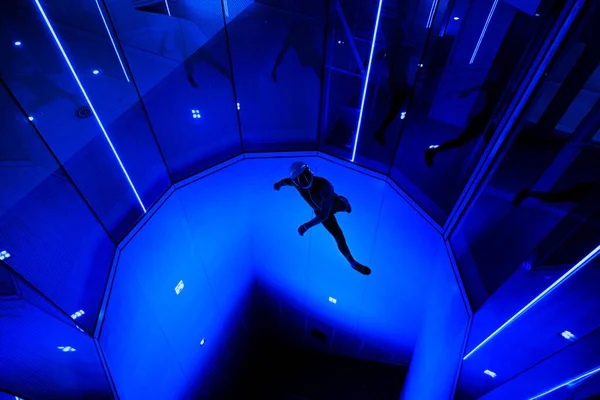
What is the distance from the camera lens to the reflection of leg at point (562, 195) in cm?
337

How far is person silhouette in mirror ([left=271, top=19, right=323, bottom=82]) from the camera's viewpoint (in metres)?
5.89

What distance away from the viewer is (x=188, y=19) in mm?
6141

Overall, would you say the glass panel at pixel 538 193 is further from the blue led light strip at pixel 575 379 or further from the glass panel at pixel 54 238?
the glass panel at pixel 54 238

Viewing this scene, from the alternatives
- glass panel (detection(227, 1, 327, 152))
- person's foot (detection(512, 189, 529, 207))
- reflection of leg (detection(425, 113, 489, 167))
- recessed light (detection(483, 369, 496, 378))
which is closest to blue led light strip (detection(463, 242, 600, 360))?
recessed light (detection(483, 369, 496, 378))

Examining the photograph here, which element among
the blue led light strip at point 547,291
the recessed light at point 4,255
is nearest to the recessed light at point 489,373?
the blue led light strip at point 547,291

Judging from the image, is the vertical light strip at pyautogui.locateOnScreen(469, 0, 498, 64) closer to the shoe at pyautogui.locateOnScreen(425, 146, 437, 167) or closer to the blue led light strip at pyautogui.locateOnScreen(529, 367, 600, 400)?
the shoe at pyautogui.locateOnScreen(425, 146, 437, 167)

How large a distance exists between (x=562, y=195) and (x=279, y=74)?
4450 mm

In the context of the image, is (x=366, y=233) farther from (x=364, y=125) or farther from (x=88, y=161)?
(x=88, y=161)

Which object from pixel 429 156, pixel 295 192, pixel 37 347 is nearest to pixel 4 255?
pixel 37 347

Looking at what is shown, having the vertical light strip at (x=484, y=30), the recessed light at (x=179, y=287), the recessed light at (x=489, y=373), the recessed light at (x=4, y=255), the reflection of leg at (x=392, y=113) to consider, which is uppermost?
the vertical light strip at (x=484, y=30)

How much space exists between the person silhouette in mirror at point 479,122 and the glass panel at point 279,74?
1870 mm

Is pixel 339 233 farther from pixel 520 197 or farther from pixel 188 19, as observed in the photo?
pixel 188 19

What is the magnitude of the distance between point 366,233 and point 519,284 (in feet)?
9.67

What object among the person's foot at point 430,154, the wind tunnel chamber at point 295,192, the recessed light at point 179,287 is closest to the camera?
the wind tunnel chamber at point 295,192
